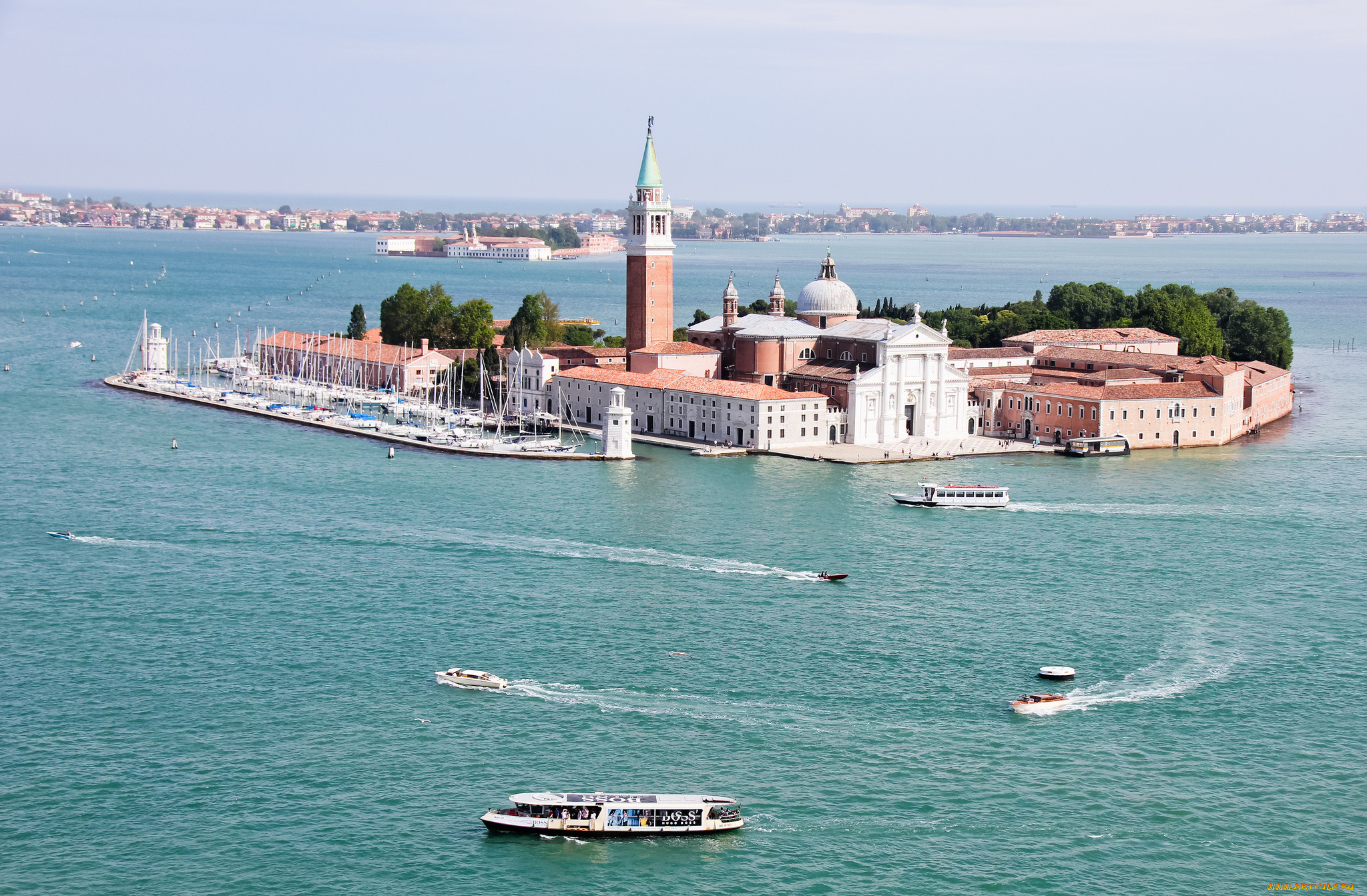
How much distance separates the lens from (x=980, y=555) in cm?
3231

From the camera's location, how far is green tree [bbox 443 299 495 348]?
61719 millimetres

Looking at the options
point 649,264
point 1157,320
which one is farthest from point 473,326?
point 1157,320

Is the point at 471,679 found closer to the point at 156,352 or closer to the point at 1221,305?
the point at 156,352

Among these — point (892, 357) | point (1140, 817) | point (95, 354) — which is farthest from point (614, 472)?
point (95, 354)

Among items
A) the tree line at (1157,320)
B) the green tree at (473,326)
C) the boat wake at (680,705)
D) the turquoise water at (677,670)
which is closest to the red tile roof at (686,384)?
the turquoise water at (677,670)

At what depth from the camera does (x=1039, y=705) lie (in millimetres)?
22531

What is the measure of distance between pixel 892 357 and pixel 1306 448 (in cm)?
1238

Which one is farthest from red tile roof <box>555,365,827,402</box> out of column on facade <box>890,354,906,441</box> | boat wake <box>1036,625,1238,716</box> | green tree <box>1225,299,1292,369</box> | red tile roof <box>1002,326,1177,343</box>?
green tree <box>1225,299,1292,369</box>

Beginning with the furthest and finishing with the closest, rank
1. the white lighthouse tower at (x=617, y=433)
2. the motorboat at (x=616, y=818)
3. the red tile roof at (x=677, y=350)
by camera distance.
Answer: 1. the red tile roof at (x=677, y=350)
2. the white lighthouse tower at (x=617, y=433)
3. the motorboat at (x=616, y=818)

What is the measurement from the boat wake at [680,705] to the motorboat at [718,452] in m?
22.3

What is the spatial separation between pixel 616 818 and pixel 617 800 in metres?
0.24

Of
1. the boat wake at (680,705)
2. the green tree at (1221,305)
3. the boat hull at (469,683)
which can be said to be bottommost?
the boat wake at (680,705)

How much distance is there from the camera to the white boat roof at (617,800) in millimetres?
18891

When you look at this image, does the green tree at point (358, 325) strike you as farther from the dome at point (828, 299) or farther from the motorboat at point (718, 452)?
the motorboat at point (718, 452)
